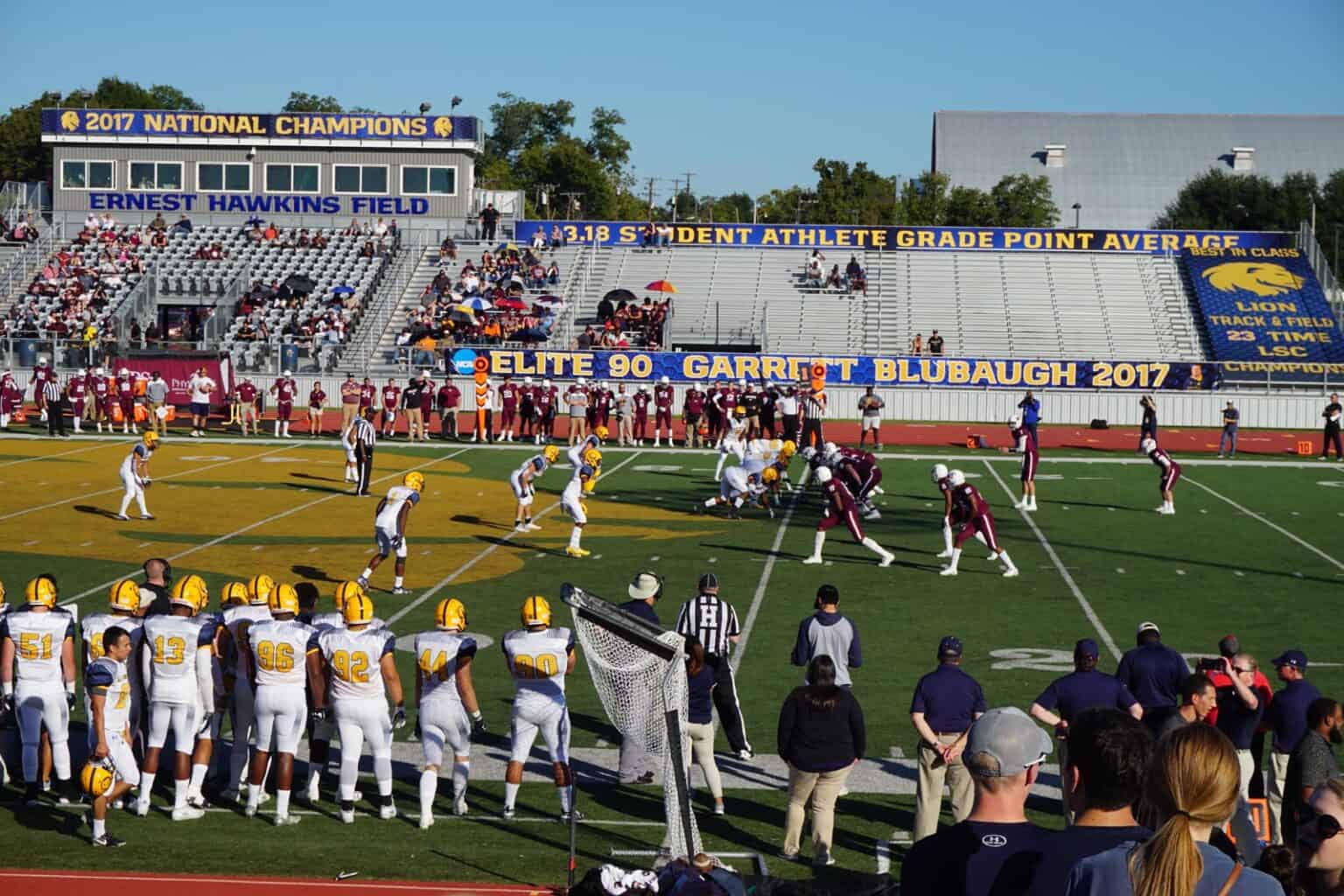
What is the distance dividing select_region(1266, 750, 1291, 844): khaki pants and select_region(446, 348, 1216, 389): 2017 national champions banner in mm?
35423

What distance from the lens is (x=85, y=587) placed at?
59.2 ft

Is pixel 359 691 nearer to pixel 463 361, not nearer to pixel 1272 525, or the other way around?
pixel 1272 525

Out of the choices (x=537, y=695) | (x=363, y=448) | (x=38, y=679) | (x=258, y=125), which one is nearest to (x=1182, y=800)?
(x=537, y=695)

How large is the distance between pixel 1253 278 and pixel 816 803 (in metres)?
49.3

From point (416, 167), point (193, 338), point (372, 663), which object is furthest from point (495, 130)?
point (372, 663)

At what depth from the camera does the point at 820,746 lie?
9.30m

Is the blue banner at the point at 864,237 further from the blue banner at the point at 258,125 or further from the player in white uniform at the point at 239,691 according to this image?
the player in white uniform at the point at 239,691

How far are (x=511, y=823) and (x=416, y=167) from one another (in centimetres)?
5087

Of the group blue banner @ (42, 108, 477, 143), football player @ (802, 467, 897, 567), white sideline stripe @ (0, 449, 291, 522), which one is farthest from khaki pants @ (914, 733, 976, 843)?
blue banner @ (42, 108, 477, 143)

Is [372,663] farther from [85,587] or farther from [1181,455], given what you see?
[1181,455]

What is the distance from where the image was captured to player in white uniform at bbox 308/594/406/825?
10195mm

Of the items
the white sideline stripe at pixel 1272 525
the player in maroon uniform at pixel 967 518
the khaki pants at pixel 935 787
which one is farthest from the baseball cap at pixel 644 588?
the white sideline stripe at pixel 1272 525

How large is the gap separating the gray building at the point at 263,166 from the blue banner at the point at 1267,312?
1069 inches

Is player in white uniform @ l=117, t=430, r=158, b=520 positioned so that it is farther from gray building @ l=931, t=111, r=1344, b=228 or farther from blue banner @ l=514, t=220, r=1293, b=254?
gray building @ l=931, t=111, r=1344, b=228
